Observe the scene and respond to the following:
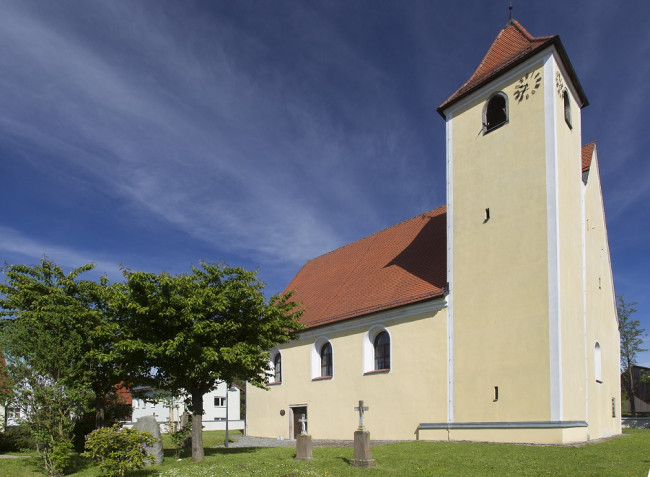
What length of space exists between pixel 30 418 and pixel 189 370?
163 inches

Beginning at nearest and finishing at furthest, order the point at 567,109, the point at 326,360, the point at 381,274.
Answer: the point at 567,109 → the point at 381,274 → the point at 326,360

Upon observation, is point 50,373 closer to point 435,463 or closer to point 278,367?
point 435,463

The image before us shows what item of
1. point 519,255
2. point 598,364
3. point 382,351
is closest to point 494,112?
point 519,255

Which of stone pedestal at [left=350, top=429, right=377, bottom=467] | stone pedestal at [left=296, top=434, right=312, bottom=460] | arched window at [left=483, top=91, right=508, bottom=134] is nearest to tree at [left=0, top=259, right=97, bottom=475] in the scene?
stone pedestal at [left=296, top=434, right=312, bottom=460]

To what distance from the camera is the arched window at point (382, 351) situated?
20125 millimetres

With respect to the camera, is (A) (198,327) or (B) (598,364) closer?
(A) (198,327)

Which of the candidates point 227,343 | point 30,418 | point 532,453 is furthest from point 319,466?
point 30,418

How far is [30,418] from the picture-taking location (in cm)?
1366

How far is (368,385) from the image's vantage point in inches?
797

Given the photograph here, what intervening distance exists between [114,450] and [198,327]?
11.4ft

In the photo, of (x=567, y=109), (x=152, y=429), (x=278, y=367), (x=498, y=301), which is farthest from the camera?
(x=278, y=367)

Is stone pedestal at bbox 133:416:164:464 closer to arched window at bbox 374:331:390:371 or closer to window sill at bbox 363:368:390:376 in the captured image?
window sill at bbox 363:368:390:376

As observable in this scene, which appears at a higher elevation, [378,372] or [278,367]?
[378,372]

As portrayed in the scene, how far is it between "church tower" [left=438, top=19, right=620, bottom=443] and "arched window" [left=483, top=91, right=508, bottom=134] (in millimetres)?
41
